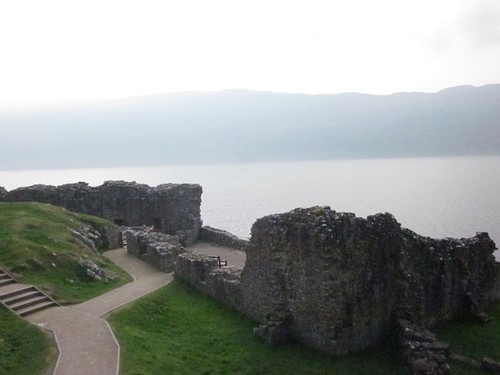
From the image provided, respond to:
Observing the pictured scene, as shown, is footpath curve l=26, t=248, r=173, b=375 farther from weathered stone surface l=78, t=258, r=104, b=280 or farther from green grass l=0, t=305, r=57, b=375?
weathered stone surface l=78, t=258, r=104, b=280

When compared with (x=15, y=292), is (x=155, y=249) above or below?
below

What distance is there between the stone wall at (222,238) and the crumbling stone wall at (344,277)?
14884 mm

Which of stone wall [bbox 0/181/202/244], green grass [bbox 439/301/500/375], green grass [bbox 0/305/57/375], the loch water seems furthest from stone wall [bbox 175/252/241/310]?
the loch water

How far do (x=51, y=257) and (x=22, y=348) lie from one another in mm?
9028

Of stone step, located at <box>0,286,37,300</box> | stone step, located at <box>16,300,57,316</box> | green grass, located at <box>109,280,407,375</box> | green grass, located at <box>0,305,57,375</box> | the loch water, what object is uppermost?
stone step, located at <box>0,286,37,300</box>

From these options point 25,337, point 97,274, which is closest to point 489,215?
point 97,274

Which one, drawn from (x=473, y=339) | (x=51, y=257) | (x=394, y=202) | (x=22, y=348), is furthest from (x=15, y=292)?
(x=394, y=202)

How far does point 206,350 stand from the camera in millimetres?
21250

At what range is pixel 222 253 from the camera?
39250 millimetres

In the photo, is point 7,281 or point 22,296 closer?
point 22,296

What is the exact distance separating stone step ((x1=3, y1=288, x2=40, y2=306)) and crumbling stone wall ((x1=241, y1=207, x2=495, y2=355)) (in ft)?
31.7

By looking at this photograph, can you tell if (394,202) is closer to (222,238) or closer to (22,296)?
(222,238)

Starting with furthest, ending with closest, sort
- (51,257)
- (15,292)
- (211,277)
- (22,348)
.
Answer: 1. (51,257)
2. (211,277)
3. (15,292)
4. (22,348)

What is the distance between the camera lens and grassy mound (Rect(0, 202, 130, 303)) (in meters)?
25.5
